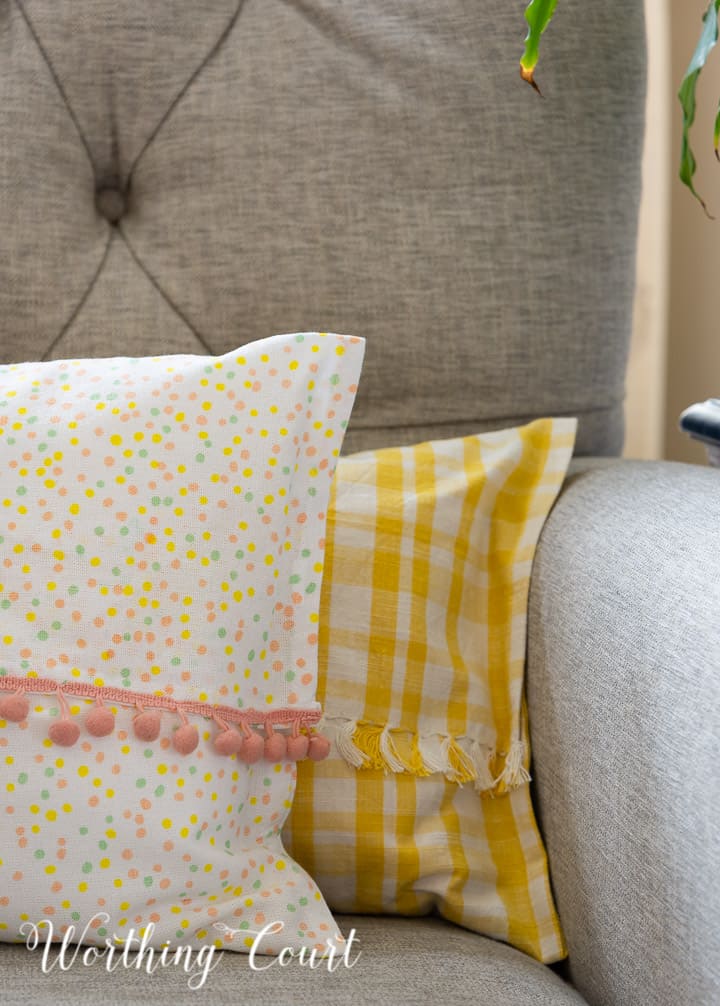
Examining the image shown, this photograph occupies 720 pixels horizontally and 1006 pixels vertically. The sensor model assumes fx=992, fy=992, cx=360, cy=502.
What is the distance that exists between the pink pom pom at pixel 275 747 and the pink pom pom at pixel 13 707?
0.15 metres

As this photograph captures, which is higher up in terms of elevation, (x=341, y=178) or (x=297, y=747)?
(x=341, y=178)

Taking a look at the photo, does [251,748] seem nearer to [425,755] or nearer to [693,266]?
[425,755]

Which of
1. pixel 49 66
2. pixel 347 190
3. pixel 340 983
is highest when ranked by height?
pixel 49 66

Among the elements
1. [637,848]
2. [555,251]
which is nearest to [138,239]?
[555,251]

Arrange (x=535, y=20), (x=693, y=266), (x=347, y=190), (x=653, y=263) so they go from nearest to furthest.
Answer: (x=535, y=20), (x=347, y=190), (x=653, y=263), (x=693, y=266)

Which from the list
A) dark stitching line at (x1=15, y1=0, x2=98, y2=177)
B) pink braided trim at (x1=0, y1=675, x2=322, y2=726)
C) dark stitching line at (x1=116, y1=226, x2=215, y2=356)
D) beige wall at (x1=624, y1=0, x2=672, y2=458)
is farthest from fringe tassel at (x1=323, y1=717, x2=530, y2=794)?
beige wall at (x1=624, y1=0, x2=672, y2=458)

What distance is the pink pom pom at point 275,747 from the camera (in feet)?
2.02

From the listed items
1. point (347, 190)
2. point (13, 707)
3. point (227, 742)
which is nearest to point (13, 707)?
point (13, 707)

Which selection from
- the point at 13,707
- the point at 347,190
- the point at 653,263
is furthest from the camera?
the point at 653,263

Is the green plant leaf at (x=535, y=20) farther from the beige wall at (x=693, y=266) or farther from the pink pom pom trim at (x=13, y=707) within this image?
the beige wall at (x=693, y=266)

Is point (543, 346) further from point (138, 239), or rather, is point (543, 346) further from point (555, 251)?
point (138, 239)

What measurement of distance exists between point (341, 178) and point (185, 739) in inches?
20.2

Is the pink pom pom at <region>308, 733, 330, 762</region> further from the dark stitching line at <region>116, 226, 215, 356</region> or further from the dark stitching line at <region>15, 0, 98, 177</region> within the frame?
the dark stitching line at <region>15, 0, 98, 177</region>

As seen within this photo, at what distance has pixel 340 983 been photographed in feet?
1.82
